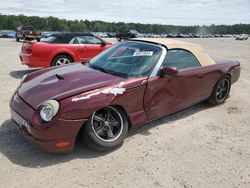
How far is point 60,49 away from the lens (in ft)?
29.3

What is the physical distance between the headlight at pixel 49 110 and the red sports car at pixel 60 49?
4.89 m

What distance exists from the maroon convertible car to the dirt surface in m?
0.25

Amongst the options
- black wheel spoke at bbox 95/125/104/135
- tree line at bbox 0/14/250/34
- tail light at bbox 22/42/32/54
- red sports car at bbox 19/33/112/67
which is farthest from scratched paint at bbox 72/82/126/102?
tree line at bbox 0/14/250/34

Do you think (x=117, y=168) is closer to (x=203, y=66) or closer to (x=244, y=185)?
(x=244, y=185)

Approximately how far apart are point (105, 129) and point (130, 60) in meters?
1.27

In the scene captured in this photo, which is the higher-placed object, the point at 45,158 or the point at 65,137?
A: the point at 65,137

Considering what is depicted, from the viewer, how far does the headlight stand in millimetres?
3459

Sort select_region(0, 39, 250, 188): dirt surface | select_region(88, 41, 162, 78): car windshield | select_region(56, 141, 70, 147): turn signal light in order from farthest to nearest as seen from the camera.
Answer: select_region(88, 41, 162, 78): car windshield → select_region(56, 141, 70, 147): turn signal light → select_region(0, 39, 250, 188): dirt surface

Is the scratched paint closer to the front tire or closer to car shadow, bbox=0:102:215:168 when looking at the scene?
the front tire

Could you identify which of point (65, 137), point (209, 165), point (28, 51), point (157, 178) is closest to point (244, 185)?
point (209, 165)

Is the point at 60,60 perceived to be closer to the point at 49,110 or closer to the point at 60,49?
the point at 60,49

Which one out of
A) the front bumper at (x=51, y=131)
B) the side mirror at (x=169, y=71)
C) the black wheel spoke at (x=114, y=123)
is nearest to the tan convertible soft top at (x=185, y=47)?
the side mirror at (x=169, y=71)

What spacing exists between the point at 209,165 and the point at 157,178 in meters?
0.79

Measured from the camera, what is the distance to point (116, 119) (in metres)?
4.08
